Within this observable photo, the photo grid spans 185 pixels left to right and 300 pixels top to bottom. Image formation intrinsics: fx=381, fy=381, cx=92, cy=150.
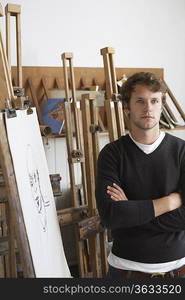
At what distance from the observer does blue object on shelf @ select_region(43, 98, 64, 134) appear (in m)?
2.74

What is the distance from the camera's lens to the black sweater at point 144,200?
1342mm

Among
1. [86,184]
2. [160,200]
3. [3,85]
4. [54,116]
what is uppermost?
[3,85]

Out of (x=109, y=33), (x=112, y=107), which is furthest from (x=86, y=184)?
(x=109, y=33)

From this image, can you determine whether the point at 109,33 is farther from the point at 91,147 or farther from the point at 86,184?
the point at 86,184

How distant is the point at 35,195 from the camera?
4.50 ft

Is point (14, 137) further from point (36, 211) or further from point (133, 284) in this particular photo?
point (133, 284)

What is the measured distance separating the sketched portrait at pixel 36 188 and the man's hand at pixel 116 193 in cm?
26

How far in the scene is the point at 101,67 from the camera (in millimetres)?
3123

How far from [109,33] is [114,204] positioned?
2.15 meters

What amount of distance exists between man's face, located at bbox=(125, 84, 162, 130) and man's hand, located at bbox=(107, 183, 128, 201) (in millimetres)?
243

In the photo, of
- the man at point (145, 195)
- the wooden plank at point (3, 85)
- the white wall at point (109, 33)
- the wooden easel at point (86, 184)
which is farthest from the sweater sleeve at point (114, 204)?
the white wall at point (109, 33)

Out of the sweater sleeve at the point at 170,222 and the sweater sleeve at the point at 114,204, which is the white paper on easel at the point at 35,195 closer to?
the sweater sleeve at the point at 114,204

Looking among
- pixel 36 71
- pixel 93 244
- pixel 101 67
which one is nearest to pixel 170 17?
pixel 101 67

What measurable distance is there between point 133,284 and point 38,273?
0.31 metres
